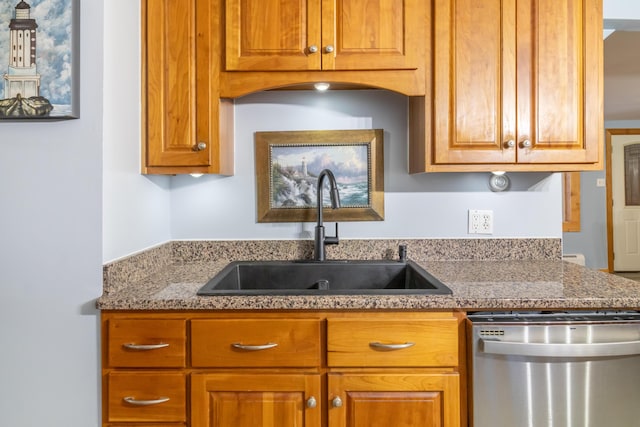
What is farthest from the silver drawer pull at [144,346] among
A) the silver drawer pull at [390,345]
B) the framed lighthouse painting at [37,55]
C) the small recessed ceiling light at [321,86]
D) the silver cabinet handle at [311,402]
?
the small recessed ceiling light at [321,86]

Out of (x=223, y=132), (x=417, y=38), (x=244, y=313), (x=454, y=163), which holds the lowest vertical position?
(x=244, y=313)

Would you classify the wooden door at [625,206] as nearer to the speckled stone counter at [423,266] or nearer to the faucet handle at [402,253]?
the speckled stone counter at [423,266]

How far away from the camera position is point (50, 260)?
55.6 inches

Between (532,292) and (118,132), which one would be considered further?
(118,132)


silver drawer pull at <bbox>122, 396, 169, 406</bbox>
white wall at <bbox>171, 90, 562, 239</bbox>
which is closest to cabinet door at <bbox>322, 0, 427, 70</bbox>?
white wall at <bbox>171, 90, 562, 239</bbox>

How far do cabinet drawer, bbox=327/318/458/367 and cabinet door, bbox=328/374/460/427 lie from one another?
0.15 ft

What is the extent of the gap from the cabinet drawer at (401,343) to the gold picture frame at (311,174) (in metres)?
0.75

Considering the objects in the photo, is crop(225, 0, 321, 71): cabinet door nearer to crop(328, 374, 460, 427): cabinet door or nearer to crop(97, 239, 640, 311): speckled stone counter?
crop(97, 239, 640, 311): speckled stone counter

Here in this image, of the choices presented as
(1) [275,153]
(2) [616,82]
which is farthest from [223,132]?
(2) [616,82]

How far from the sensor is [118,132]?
1514 mm

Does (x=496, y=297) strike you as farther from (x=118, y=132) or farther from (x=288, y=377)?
(x=118, y=132)

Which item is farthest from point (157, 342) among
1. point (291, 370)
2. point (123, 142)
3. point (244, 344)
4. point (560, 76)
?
point (560, 76)

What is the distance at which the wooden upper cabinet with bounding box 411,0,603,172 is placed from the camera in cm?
167

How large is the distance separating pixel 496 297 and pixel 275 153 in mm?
1155
